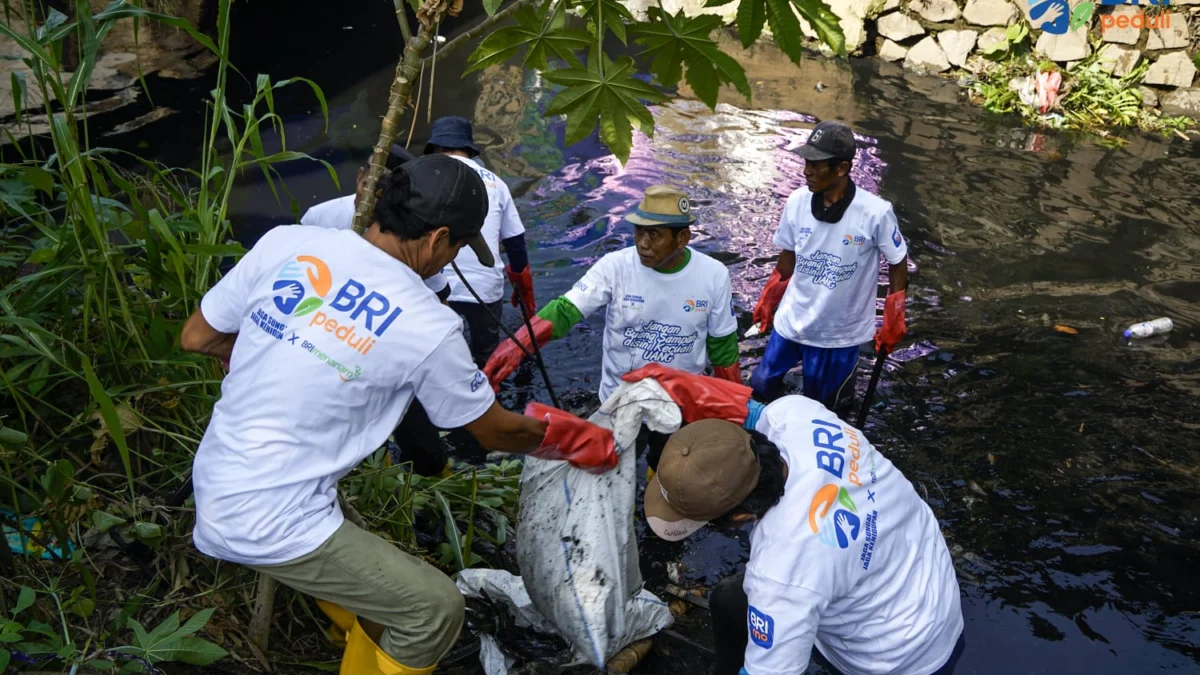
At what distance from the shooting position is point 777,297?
16.5ft

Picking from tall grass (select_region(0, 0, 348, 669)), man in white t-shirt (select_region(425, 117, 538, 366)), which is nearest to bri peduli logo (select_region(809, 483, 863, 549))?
tall grass (select_region(0, 0, 348, 669))

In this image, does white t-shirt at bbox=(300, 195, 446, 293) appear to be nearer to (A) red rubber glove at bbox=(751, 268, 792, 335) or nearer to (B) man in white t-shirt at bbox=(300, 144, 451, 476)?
(B) man in white t-shirt at bbox=(300, 144, 451, 476)

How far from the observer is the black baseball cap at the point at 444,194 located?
7.36ft

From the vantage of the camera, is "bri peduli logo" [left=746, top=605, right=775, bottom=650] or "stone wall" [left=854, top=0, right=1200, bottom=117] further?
"stone wall" [left=854, top=0, right=1200, bottom=117]

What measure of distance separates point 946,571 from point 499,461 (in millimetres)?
2330

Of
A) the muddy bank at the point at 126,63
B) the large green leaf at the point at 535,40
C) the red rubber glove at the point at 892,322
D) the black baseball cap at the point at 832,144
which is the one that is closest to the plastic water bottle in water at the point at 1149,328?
the red rubber glove at the point at 892,322

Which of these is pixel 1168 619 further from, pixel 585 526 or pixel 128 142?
pixel 128 142

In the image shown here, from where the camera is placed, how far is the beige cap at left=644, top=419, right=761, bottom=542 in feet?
7.00

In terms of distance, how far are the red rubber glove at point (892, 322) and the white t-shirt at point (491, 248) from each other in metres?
1.97

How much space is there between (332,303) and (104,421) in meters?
0.84

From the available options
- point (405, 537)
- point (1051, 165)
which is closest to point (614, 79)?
point (405, 537)

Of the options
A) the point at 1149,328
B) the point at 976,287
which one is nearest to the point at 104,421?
the point at 976,287

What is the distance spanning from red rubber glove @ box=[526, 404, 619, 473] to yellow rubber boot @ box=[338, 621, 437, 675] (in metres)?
0.67

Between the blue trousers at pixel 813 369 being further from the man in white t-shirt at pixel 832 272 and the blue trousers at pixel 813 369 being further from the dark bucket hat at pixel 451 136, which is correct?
the dark bucket hat at pixel 451 136
